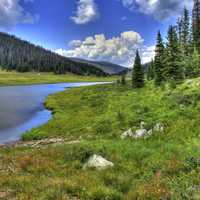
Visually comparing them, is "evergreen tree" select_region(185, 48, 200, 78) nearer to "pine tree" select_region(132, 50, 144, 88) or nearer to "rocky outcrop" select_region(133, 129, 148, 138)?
"pine tree" select_region(132, 50, 144, 88)

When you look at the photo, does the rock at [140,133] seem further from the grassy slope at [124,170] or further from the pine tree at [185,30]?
the pine tree at [185,30]

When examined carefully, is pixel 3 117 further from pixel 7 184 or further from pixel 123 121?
pixel 7 184

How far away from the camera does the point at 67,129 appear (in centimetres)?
2627

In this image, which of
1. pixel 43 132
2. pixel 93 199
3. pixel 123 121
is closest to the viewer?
pixel 93 199

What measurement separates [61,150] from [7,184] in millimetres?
5223

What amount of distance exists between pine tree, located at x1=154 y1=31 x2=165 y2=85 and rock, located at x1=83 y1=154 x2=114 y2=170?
131ft

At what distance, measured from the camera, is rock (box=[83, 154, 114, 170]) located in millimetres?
11472

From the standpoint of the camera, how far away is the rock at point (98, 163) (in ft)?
37.6

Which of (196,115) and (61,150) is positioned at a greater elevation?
(196,115)

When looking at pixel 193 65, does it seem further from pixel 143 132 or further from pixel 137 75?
pixel 143 132

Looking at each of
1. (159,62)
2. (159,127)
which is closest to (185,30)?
(159,62)

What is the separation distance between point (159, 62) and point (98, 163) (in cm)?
A: 4500

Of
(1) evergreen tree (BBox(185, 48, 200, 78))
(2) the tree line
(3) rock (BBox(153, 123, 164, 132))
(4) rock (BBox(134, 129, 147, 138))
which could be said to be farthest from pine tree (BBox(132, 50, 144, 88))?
(4) rock (BBox(134, 129, 147, 138))

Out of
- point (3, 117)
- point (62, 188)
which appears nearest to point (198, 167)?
point (62, 188)
